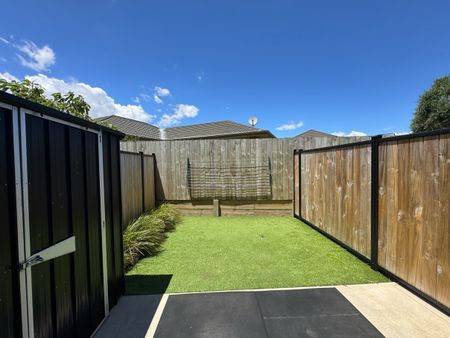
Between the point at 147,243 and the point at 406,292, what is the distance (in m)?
3.59

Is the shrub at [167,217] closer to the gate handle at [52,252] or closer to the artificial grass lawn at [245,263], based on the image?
the artificial grass lawn at [245,263]

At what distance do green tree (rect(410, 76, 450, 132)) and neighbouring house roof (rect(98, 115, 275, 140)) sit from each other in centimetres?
1295

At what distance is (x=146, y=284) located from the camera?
9.76ft

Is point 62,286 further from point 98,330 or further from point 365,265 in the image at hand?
point 365,265

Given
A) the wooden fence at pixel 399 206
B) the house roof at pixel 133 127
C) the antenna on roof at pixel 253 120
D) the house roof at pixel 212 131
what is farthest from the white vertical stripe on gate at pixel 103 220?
the antenna on roof at pixel 253 120

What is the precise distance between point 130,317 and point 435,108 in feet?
79.3

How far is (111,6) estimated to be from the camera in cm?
512

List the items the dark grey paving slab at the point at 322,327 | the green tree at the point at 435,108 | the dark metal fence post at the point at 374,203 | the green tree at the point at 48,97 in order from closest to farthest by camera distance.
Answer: the dark grey paving slab at the point at 322,327 → the dark metal fence post at the point at 374,203 → the green tree at the point at 48,97 → the green tree at the point at 435,108

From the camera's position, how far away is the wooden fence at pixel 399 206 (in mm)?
2283

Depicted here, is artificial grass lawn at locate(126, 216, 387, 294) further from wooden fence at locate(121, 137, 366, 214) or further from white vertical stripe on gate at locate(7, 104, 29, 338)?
white vertical stripe on gate at locate(7, 104, 29, 338)

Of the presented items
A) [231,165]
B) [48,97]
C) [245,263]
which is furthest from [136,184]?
[245,263]

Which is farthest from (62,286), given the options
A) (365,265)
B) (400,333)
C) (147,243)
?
(365,265)

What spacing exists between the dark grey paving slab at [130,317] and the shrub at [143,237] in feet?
3.23

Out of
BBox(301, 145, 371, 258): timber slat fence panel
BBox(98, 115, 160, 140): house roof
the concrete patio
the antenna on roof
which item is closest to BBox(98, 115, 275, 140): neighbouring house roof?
BBox(98, 115, 160, 140): house roof
